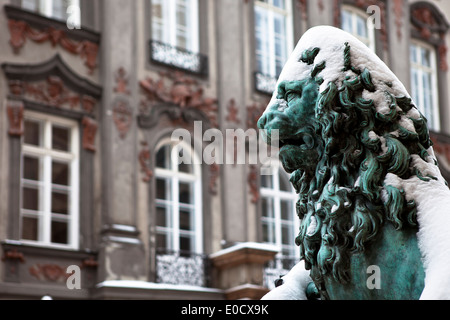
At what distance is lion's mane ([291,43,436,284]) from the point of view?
6.75ft

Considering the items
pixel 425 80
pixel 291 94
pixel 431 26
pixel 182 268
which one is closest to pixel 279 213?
pixel 182 268

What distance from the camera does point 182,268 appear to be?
42.1ft

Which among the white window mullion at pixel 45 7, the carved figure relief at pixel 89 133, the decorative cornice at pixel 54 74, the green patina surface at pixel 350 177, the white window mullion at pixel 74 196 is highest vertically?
the white window mullion at pixel 45 7

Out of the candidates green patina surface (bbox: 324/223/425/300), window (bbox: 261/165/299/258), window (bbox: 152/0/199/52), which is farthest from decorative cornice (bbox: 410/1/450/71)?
→ green patina surface (bbox: 324/223/425/300)

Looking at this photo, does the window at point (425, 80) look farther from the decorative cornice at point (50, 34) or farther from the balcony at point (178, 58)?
the decorative cornice at point (50, 34)

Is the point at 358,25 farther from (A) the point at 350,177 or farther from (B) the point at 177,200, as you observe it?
(A) the point at 350,177

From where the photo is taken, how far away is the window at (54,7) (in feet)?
40.9

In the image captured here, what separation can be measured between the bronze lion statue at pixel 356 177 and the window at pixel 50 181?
978 cm

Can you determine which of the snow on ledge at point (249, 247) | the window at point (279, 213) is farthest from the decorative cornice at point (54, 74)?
the window at point (279, 213)

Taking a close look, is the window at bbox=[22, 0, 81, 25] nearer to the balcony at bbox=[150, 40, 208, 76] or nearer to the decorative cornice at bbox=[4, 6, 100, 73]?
the decorative cornice at bbox=[4, 6, 100, 73]

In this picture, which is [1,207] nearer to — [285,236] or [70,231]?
[70,231]

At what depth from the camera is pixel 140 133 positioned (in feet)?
42.7

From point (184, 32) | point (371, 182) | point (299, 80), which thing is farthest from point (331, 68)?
point (184, 32)

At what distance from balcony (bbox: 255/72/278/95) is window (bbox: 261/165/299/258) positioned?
1.23 m
